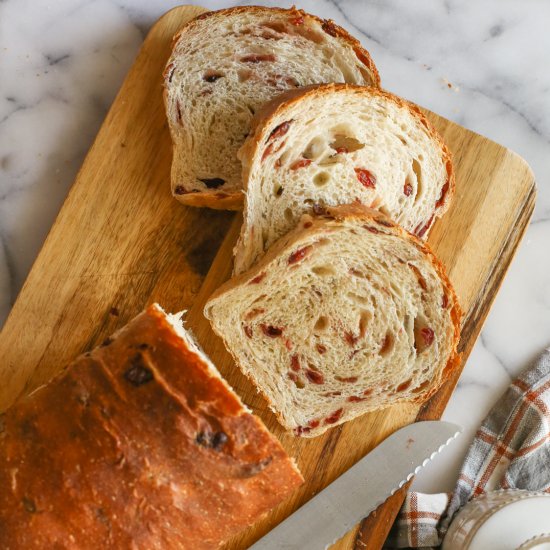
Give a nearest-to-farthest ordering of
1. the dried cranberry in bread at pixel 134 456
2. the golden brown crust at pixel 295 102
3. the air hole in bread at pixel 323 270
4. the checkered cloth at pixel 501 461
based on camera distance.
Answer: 1. the dried cranberry in bread at pixel 134 456
2. the golden brown crust at pixel 295 102
3. the air hole in bread at pixel 323 270
4. the checkered cloth at pixel 501 461

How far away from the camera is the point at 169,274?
9.82ft

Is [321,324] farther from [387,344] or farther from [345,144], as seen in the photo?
[345,144]

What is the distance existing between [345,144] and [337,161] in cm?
8

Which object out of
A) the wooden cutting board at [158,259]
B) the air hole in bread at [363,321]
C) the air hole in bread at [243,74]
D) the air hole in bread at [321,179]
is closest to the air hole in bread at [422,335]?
the air hole in bread at [363,321]

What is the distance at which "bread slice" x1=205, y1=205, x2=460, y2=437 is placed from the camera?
2654 millimetres

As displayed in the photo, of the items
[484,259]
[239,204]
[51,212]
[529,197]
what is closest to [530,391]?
[484,259]

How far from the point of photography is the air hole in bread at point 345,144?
2787 millimetres

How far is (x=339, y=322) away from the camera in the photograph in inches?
110

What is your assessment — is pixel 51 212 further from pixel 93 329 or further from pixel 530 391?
pixel 530 391

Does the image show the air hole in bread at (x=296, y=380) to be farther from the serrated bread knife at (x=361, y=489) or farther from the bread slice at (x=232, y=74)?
the bread slice at (x=232, y=74)

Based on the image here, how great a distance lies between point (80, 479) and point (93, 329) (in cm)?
75

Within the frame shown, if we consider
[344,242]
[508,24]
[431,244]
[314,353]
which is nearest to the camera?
[344,242]

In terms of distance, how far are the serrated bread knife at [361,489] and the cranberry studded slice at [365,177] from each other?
93 cm

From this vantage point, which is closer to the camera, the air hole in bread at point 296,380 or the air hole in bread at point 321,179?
the air hole in bread at point 321,179
